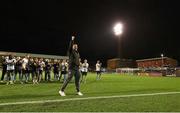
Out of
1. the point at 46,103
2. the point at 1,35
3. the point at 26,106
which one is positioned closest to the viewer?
the point at 26,106

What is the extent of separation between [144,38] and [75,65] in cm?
7162

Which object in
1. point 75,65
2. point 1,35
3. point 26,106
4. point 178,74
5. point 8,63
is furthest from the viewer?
point 1,35

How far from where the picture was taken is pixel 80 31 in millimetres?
78125

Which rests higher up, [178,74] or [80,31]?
[80,31]

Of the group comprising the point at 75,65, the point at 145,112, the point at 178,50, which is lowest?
the point at 145,112

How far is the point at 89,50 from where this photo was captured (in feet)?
272

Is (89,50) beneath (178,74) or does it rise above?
above

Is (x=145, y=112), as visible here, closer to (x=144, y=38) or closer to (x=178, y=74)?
(x=178, y=74)

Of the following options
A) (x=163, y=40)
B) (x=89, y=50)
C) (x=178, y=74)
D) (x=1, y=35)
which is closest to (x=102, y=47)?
(x=89, y=50)

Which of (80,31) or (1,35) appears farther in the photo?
(80,31)

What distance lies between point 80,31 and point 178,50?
932 inches

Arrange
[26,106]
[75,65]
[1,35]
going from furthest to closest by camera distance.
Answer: [1,35], [75,65], [26,106]

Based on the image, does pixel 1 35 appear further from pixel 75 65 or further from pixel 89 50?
pixel 75 65

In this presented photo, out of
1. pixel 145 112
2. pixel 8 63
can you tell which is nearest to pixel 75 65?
pixel 145 112
